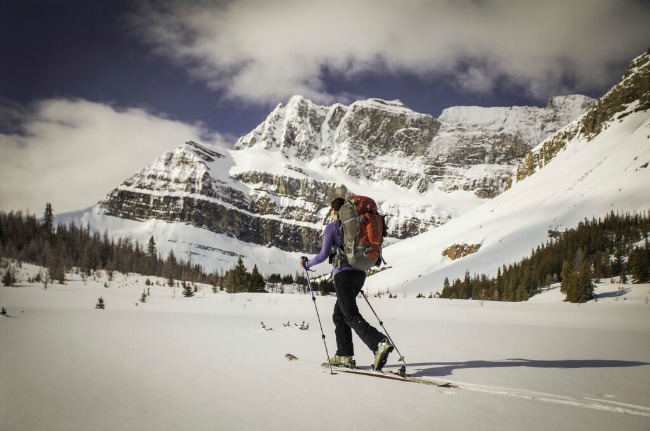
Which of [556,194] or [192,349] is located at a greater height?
[556,194]

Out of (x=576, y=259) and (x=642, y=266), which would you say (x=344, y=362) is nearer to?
(x=642, y=266)

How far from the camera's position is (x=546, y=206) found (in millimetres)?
113000

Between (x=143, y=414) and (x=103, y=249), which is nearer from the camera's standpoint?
(x=143, y=414)

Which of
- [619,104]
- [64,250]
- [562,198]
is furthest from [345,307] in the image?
[619,104]

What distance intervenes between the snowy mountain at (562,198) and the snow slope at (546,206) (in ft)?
0.87

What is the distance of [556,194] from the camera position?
385 feet

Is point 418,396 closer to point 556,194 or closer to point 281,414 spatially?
point 281,414

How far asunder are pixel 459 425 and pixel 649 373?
153 inches

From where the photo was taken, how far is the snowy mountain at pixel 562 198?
9456cm

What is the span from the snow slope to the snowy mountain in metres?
0.27

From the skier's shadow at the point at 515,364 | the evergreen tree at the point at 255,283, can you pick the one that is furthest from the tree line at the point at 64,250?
the skier's shadow at the point at 515,364

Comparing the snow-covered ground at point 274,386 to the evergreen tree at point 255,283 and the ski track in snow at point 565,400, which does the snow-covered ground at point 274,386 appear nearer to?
the ski track in snow at point 565,400

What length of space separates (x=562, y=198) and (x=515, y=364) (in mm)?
124632

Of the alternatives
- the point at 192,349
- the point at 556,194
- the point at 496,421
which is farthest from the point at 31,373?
the point at 556,194
